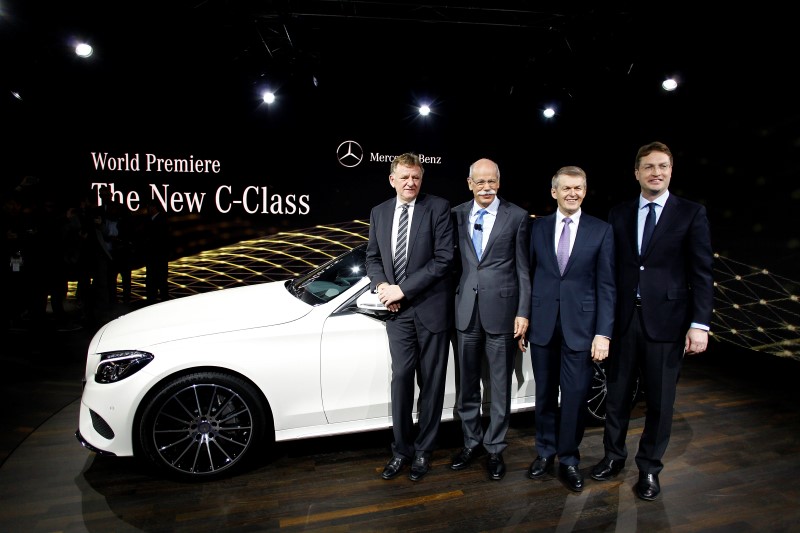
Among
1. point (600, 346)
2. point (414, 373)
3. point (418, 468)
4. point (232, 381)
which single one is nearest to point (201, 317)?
point (232, 381)

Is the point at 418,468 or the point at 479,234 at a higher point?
the point at 479,234

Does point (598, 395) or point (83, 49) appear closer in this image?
point (598, 395)

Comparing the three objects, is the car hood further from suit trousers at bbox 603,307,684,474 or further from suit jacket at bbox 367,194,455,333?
suit trousers at bbox 603,307,684,474

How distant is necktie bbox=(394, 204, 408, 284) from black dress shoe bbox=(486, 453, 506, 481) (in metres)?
1.04

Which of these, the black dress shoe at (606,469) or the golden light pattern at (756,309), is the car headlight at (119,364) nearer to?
the black dress shoe at (606,469)

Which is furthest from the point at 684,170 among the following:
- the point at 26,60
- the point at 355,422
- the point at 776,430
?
the point at 26,60

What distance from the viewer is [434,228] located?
2492 mm

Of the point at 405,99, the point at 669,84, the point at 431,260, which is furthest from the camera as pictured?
the point at 405,99

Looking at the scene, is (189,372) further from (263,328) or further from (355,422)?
(355,422)

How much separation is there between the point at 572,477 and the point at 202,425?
1859mm

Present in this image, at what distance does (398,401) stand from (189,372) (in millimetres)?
1045

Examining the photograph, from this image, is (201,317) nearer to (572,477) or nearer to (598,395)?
(572,477)

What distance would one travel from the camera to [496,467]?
2.60 meters

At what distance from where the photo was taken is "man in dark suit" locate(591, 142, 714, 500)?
2.26m
